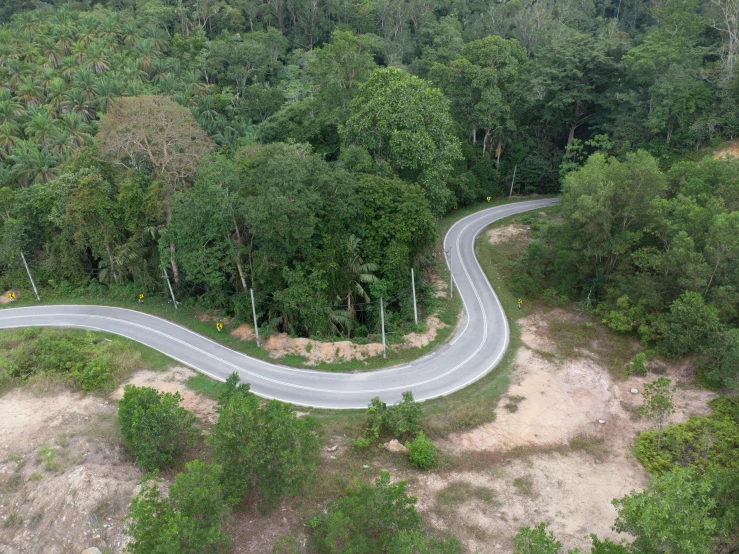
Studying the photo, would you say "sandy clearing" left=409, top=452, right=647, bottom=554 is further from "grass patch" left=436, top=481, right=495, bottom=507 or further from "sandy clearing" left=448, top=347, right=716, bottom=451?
"sandy clearing" left=448, top=347, right=716, bottom=451

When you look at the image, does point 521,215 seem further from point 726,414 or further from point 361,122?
point 726,414

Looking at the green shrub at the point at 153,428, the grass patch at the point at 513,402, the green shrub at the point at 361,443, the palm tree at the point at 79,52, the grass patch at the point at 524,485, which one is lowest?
the grass patch at the point at 513,402

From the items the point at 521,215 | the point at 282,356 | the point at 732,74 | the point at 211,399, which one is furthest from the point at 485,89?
the point at 211,399

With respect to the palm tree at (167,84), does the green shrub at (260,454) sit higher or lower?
lower

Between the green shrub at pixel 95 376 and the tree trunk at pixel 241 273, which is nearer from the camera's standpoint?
the green shrub at pixel 95 376

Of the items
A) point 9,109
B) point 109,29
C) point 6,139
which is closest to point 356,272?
point 6,139

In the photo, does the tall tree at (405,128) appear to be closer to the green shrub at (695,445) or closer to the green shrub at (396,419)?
the green shrub at (396,419)

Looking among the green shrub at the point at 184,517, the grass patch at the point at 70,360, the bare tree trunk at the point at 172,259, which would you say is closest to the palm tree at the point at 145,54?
the bare tree trunk at the point at 172,259

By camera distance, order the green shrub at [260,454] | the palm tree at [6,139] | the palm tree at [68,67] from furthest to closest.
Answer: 1. the palm tree at [68,67]
2. the palm tree at [6,139]
3. the green shrub at [260,454]
